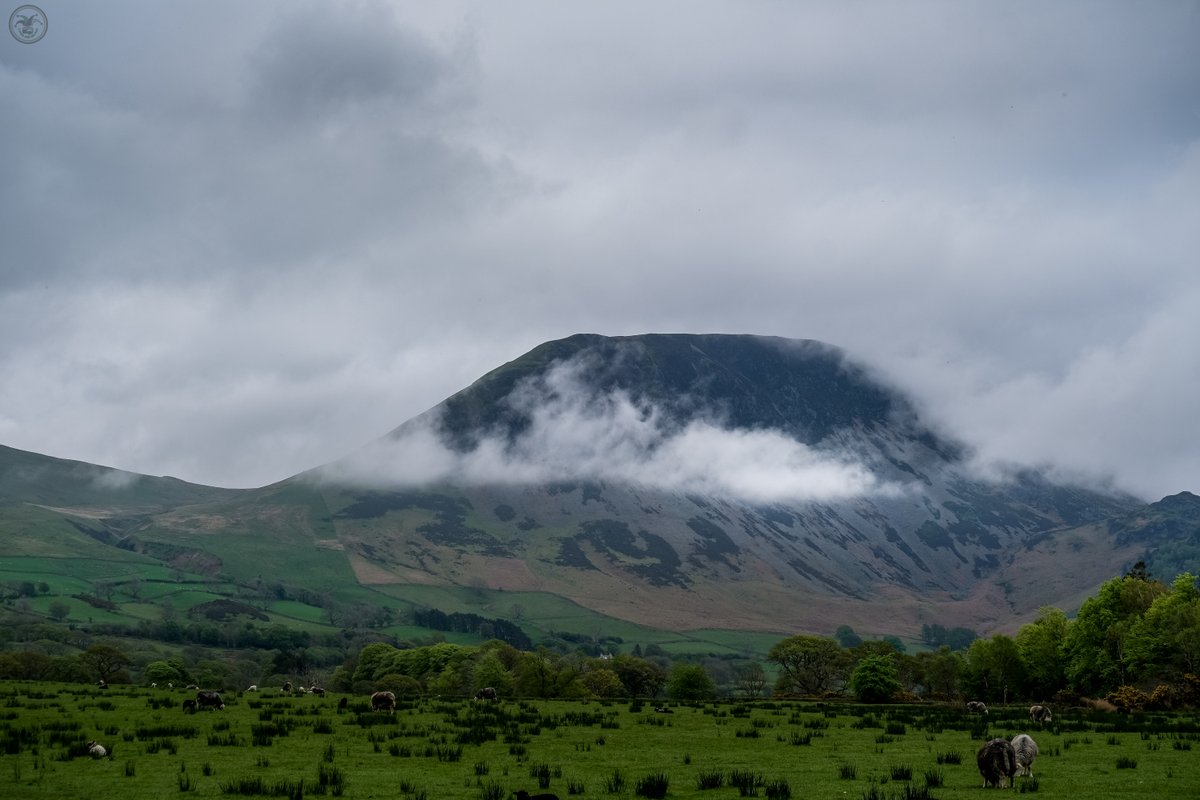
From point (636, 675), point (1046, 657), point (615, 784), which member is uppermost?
point (615, 784)

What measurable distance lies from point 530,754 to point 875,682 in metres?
75.7

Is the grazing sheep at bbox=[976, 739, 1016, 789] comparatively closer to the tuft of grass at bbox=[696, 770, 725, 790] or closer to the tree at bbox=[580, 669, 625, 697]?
the tuft of grass at bbox=[696, 770, 725, 790]

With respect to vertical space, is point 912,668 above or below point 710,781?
below

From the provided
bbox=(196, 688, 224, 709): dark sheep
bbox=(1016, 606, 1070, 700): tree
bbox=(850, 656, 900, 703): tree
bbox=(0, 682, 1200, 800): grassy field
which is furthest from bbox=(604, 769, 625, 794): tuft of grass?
bbox=(1016, 606, 1070, 700): tree

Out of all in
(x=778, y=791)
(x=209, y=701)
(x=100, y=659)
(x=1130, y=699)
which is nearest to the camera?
(x=778, y=791)

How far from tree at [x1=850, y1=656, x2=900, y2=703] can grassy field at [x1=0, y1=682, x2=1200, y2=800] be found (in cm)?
Answer: 5165

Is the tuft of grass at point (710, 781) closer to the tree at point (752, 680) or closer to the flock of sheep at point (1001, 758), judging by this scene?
the flock of sheep at point (1001, 758)

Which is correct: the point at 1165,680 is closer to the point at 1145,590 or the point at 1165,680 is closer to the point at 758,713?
the point at 1145,590

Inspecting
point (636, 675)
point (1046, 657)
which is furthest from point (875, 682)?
point (636, 675)

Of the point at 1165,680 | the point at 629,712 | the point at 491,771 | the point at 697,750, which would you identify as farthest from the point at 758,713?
the point at 1165,680

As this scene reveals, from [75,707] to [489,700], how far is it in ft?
72.9

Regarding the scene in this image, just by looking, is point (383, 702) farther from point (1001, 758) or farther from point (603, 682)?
point (603, 682)

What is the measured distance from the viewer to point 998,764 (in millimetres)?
22234

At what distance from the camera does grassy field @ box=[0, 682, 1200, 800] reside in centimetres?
2141
